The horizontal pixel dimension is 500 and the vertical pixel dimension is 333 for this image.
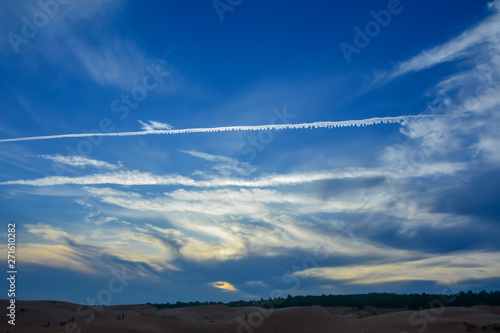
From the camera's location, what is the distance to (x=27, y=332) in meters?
14.9

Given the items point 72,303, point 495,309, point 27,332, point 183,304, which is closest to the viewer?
point 27,332

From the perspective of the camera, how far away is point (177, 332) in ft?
54.2

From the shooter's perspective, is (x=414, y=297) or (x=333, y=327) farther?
(x=414, y=297)

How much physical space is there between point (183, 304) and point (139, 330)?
85.1 feet

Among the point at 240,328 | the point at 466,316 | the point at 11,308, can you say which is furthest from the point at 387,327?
the point at 11,308

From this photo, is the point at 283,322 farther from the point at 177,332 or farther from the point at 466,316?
the point at 466,316

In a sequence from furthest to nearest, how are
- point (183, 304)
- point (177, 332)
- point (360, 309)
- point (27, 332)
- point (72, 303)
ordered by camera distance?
point (183, 304), point (360, 309), point (72, 303), point (177, 332), point (27, 332)

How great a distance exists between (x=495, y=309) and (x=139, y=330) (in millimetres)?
22126

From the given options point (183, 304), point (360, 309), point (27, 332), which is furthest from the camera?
point (183, 304)

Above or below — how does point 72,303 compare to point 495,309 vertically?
above

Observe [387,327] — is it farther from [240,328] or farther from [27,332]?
[27,332]

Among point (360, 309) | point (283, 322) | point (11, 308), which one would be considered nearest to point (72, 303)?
point (11, 308)

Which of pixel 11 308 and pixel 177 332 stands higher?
pixel 11 308

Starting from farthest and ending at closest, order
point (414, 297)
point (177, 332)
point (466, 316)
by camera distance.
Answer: point (414, 297) → point (466, 316) → point (177, 332)
